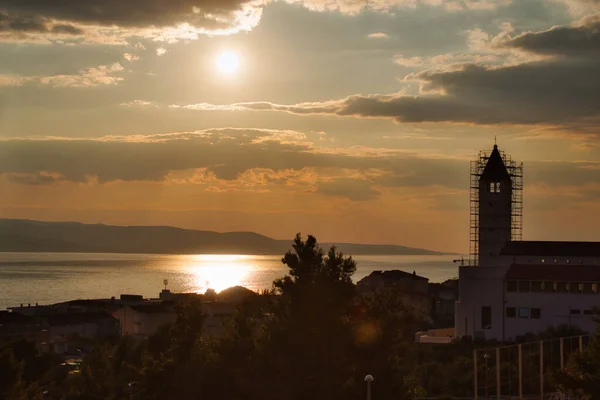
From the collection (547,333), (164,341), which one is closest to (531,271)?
(547,333)

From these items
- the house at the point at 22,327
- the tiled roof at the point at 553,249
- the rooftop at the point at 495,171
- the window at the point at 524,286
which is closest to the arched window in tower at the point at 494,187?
the rooftop at the point at 495,171

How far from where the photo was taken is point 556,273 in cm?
6444

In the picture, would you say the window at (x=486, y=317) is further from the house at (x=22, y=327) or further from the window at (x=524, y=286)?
the house at (x=22, y=327)

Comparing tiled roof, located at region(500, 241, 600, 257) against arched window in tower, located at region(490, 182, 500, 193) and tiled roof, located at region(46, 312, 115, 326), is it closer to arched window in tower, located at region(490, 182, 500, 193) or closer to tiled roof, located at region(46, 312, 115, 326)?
arched window in tower, located at region(490, 182, 500, 193)

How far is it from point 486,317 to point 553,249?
400 inches

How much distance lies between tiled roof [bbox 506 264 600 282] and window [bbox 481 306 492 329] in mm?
2618

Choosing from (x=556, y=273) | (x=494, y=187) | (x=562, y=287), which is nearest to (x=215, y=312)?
(x=494, y=187)

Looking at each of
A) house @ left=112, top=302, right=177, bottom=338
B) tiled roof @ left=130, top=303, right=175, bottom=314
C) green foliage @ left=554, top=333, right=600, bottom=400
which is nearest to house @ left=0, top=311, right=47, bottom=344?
house @ left=112, top=302, right=177, bottom=338

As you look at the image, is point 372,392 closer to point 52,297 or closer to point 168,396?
point 168,396

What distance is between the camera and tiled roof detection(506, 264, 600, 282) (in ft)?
209

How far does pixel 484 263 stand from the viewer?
244 feet

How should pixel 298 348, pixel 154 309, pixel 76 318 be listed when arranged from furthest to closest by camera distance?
pixel 154 309, pixel 76 318, pixel 298 348

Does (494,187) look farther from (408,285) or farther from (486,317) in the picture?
(408,285)

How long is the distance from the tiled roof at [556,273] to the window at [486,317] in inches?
103
